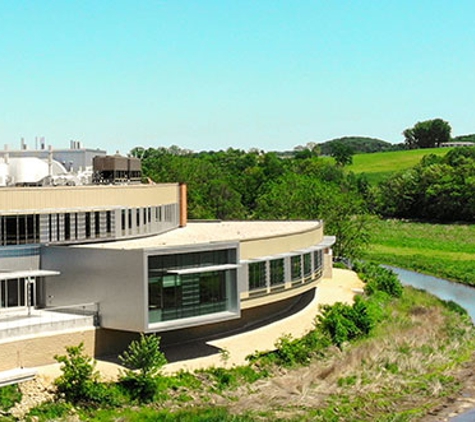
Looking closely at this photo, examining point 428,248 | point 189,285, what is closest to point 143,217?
point 189,285

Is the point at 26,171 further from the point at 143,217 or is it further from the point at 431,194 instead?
the point at 431,194

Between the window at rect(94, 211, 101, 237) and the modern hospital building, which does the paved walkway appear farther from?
the window at rect(94, 211, 101, 237)

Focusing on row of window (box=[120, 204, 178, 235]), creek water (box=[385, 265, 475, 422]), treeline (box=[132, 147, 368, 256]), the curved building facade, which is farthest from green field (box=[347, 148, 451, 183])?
the curved building facade

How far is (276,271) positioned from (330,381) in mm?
6902

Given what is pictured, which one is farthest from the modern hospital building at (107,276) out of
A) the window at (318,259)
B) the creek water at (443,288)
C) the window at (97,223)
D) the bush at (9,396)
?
the creek water at (443,288)

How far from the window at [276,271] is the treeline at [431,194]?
72236 mm

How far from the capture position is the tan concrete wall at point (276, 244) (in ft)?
111

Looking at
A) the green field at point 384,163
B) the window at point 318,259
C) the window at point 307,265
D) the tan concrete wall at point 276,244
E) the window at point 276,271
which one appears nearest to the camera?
the tan concrete wall at point 276,244

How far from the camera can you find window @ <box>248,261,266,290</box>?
33.5 m

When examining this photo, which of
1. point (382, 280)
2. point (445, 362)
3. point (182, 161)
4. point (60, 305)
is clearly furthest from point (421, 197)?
point (60, 305)

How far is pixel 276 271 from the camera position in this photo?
3512cm

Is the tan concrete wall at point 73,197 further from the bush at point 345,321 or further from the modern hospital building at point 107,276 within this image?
the bush at point 345,321

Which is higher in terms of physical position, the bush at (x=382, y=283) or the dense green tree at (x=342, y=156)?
the dense green tree at (x=342, y=156)

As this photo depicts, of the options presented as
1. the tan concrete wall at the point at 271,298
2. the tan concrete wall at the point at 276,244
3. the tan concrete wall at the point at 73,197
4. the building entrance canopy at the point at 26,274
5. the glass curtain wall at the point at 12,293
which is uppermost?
the tan concrete wall at the point at 73,197
